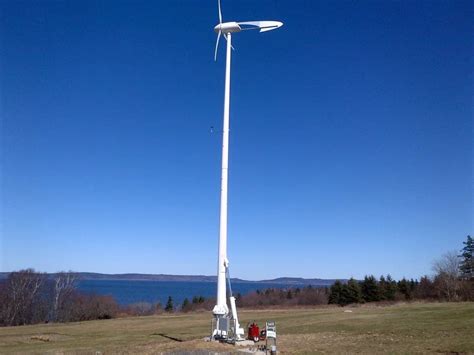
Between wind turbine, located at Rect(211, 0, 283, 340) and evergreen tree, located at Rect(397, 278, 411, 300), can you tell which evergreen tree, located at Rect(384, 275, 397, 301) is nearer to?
evergreen tree, located at Rect(397, 278, 411, 300)

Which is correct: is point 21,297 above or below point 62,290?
below

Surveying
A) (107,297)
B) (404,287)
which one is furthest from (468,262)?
(107,297)

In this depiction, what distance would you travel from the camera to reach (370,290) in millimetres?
88250

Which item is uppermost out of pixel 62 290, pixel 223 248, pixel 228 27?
pixel 228 27

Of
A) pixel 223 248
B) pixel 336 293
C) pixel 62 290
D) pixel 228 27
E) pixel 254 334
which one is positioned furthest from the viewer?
pixel 336 293

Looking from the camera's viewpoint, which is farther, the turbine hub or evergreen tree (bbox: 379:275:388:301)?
evergreen tree (bbox: 379:275:388:301)

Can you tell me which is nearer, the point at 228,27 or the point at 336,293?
the point at 228,27

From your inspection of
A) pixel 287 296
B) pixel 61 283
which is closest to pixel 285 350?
pixel 61 283

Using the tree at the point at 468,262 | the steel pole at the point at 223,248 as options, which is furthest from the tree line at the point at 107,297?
the steel pole at the point at 223,248

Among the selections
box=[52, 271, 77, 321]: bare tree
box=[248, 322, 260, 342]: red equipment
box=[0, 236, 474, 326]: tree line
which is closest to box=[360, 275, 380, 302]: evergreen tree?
box=[0, 236, 474, 326]: tree line

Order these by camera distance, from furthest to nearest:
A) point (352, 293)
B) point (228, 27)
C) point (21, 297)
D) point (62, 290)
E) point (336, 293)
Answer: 1. point (336, 293)
2. point (352, 293)
3. point (62, 290)
4. point (21, 297)
5. point (228, 27)

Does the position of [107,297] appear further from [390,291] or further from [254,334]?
[254,334]

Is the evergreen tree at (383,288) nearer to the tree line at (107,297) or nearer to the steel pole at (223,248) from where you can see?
the tree line at (107,297)

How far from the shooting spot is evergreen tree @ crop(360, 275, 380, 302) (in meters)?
87.4
